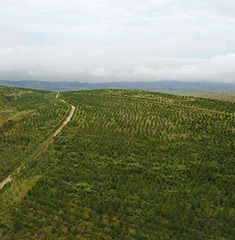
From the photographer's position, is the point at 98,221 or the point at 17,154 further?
the point at 17,154

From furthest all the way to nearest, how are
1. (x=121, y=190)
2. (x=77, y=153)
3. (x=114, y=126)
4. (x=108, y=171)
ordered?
(x=114, y=126), (x=77, y=153), (x=108, y=171), (x=121, y=190)

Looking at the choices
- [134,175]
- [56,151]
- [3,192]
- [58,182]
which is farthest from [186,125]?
[3,192]

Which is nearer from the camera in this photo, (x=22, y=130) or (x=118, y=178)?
(x=118, y=178)

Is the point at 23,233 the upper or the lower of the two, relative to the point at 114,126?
lower

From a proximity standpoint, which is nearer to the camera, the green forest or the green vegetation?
the green forest

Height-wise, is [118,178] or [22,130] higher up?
[22,130]

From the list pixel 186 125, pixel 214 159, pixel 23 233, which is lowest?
pixel 23 233

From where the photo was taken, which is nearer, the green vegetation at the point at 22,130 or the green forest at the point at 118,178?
the green forest at the point at 118,178

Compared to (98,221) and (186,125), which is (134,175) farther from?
(186,125)
